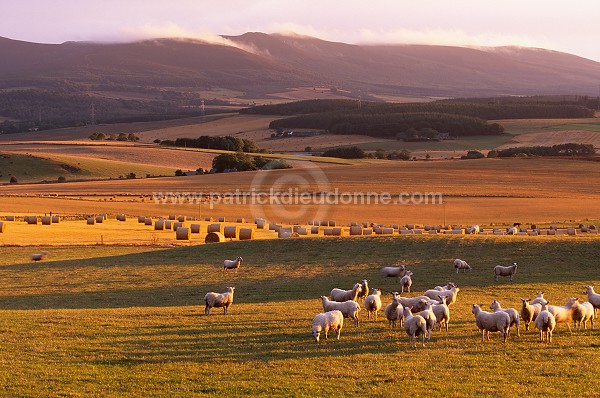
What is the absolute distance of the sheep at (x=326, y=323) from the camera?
18.2 meters

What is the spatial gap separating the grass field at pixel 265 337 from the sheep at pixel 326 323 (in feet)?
0.96

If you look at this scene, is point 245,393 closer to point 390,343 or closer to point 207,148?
point 390,343

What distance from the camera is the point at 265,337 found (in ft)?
62.2

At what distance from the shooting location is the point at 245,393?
46.4ft

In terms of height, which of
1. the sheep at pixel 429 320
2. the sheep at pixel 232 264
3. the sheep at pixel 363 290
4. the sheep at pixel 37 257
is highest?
the sheep at pixel 429 320

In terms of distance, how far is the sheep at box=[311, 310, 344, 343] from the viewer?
59.8 feet

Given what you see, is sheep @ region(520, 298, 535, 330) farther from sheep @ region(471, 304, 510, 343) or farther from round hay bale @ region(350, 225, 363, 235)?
round hay bale @ region(350, 225, 363, 235)

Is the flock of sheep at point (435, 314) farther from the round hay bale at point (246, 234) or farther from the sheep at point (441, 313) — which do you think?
the round hay bale at point (246, 234)

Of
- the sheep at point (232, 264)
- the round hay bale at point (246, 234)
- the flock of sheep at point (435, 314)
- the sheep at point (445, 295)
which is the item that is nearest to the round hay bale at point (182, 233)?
the round hay bale at point (246, 234)

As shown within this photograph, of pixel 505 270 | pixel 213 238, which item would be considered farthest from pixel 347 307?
pixel 213 238

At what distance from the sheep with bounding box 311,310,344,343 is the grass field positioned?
293 mm

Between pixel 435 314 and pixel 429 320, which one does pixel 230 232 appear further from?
pixel 429 320

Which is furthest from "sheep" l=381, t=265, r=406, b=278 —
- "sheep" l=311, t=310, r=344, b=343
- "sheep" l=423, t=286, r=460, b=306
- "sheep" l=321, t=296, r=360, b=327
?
"sheep" l=311, t=310, r=344, b=343

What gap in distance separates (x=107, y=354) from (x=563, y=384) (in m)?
9.41
